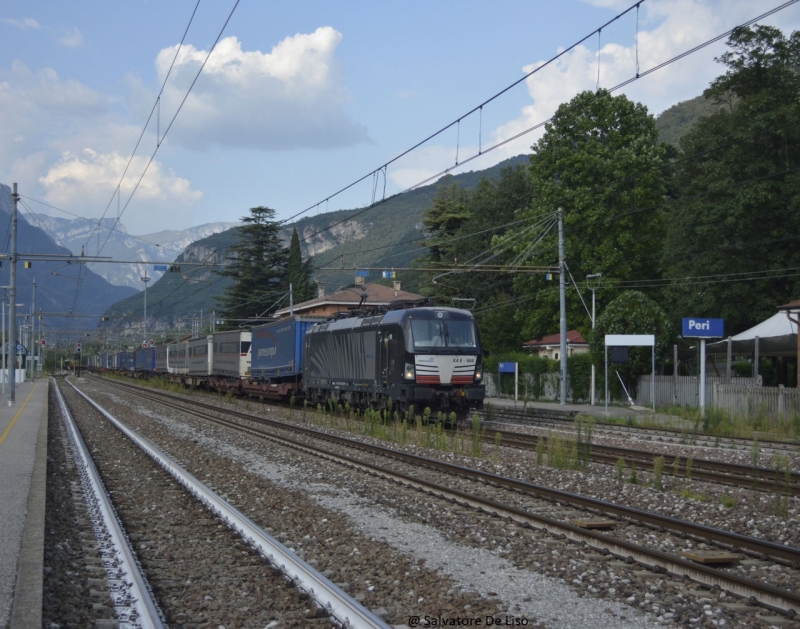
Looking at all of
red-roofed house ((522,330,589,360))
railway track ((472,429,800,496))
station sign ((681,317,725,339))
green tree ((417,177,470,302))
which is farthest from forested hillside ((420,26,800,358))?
railway track ((472,429,800,496))

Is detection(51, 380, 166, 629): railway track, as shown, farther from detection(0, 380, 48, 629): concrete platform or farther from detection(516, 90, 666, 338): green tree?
detection(516, 90, 666, 338): green tree

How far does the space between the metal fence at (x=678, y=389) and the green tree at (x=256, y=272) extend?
2062 inches

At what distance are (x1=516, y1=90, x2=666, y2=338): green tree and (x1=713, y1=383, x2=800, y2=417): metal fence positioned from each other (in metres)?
18.4

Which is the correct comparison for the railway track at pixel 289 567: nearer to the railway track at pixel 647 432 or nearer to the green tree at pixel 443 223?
the railway track at pixel 647 432

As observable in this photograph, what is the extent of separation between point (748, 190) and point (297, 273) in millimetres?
55054

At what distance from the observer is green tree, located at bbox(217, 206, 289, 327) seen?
82188 millimetres

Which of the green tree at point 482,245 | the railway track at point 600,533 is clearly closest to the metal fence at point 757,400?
the railway track at point 600,533

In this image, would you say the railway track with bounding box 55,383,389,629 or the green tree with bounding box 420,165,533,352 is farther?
the green tree with bounding box 420,165,533,352

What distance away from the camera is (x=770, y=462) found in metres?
15.6

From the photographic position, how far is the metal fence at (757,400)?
24.3 meters

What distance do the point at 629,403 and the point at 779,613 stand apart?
1105 inches

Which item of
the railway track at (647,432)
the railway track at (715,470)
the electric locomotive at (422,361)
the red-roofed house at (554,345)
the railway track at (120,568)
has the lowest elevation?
the railway track at (120,568)

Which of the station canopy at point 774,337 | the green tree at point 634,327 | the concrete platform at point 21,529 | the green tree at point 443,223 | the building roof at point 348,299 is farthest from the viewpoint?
the green tree at point 443,223

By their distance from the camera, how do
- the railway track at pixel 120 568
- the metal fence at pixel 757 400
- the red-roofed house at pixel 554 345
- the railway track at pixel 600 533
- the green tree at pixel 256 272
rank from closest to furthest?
the railway track at pixel 120 568 → the railway track at pixel 600 533 → the metal fence at pixel 757 400 → the red-roofed house at pixel 554 345 → the green tree at pixel 256 272
